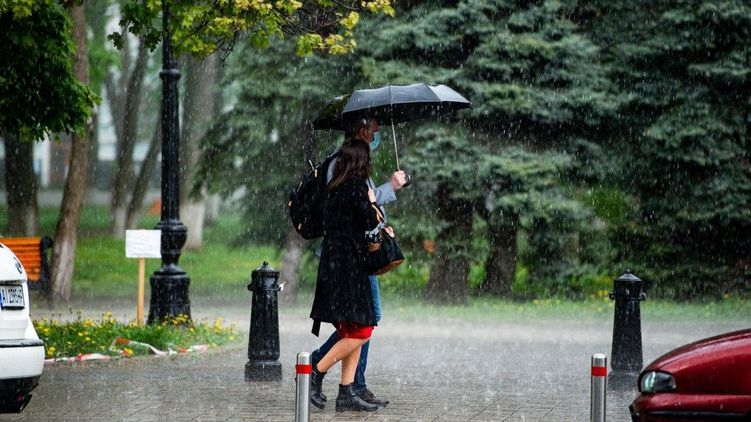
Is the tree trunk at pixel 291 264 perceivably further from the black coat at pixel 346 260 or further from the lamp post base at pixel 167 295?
the black coat at pixel 346 260

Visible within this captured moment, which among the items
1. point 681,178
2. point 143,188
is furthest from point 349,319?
point 143,188

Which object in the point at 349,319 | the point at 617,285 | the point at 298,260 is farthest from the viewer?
the point at 298,260

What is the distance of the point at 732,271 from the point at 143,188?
19897mm

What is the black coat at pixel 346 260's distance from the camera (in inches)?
362

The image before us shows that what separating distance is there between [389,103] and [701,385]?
12.1ft

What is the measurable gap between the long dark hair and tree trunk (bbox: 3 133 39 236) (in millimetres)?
23003

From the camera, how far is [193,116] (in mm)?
39094

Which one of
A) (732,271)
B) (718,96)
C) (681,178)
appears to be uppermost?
(718,96)

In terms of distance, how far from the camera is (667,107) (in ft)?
76.6

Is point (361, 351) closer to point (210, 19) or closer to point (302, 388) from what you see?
point (302, 388)

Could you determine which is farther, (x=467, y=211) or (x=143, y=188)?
(x=143, y=188)

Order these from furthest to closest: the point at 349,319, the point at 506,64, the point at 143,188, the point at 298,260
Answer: the point at 143,188 < the point at 298,260 < the point at 506,64 < the point at 349,319

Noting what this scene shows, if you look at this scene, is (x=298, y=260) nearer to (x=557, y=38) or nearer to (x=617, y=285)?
(x=557, y=38)

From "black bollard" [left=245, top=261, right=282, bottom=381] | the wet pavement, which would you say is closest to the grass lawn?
the wet pavement
